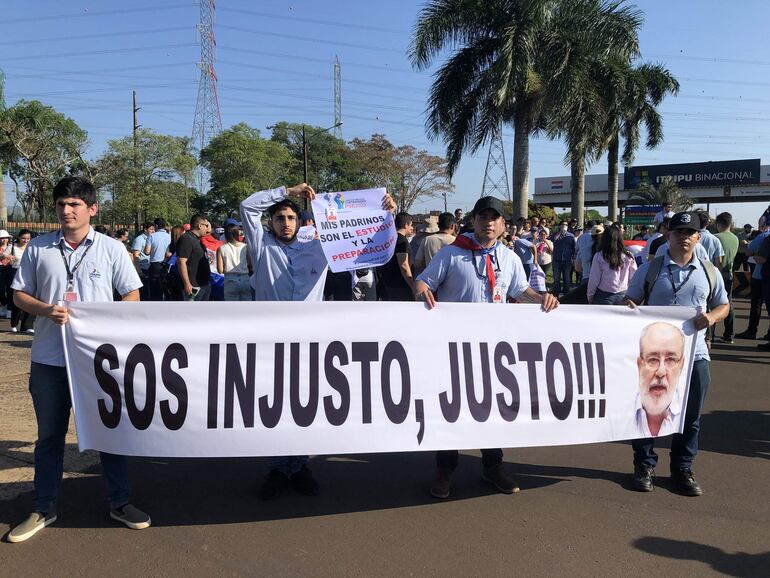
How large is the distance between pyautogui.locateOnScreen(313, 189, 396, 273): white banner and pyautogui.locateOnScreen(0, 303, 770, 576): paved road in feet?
5.12

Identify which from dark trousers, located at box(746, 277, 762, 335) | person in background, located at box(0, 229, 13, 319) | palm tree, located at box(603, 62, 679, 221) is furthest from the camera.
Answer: palm tree, located at box(603, 62, 679, 221)

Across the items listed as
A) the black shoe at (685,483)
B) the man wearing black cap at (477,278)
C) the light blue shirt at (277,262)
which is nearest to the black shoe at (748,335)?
the black shoe at (685,483)

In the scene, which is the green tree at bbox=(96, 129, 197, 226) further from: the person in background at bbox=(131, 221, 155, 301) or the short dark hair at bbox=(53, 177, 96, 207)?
the short dark hair at bbox=(53, 177, 96, 207)

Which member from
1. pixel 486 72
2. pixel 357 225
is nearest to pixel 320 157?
pixel 486 72

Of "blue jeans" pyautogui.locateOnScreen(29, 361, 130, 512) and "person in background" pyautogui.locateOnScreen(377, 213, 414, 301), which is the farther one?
"person in background" pyautogui.locateOnScreen(377, 213, 414, 301)

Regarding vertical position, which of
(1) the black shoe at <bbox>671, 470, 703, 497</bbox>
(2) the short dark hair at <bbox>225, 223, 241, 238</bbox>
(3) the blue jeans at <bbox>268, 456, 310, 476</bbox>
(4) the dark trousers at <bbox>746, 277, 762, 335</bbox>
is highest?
(2) the short dark hair at <bbox>225, 223, 241, 238</bbox>

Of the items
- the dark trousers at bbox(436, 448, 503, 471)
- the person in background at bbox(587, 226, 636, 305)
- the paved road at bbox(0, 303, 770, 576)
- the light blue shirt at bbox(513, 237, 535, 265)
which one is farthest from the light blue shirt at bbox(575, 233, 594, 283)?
the dark trousers at bbox(436, 448, 503, 471)

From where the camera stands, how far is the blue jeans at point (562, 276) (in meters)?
16.5

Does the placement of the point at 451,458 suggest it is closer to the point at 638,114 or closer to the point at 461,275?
the point at 461,275

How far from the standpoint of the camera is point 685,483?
4250 millimetres

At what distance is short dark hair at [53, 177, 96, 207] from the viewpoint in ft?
11.6

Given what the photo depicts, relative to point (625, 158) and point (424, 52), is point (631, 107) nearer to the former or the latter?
point (625, 158)

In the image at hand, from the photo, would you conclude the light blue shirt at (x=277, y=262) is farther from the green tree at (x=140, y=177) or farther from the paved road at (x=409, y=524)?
the green tree at (x=140, y=177)

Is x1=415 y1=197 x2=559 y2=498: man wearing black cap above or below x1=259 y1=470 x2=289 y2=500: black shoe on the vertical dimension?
above
